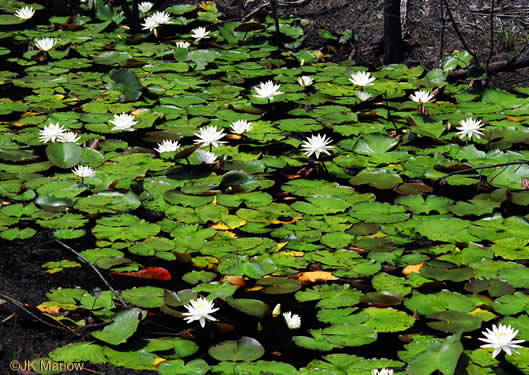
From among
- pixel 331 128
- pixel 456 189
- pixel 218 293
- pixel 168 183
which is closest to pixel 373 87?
pixel 331 128

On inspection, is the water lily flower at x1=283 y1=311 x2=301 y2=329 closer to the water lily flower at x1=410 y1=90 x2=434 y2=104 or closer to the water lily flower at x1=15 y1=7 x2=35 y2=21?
the water lily flower at x1=410 y1=90 x2=434 y2=104

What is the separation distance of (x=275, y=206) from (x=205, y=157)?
22.6 inches

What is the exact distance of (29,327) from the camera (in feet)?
7.27

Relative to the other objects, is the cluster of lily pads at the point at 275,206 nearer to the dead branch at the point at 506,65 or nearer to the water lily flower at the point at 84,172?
the water lily flower at the point at 84,172

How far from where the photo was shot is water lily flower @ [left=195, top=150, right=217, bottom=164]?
3.40 m

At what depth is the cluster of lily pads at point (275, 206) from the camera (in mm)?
Answer: 2180

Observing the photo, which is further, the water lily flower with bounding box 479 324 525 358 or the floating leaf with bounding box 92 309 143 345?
the floating leaf with bounding box 92 309 143 345

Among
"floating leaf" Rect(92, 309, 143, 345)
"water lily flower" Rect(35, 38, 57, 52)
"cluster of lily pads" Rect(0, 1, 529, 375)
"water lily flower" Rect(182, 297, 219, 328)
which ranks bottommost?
"floating leaf" Rect(92, 309, 143, 345)

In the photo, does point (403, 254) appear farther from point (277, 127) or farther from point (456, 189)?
point (277, 127)

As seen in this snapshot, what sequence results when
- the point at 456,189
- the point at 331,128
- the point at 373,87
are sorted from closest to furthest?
the point at 456,189, the point at 331,128, the point at 373,87

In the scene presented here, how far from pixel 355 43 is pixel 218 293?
11.5 ft

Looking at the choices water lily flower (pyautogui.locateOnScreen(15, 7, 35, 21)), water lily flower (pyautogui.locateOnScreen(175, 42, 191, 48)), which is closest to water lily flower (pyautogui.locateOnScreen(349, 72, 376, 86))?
water lily flower (pyautogui.locateOnScreen(175, 42, 191, 48))

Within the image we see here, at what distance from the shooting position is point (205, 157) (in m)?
3.42

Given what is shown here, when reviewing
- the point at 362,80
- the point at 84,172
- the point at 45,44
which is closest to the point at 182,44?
the point at 45,44
